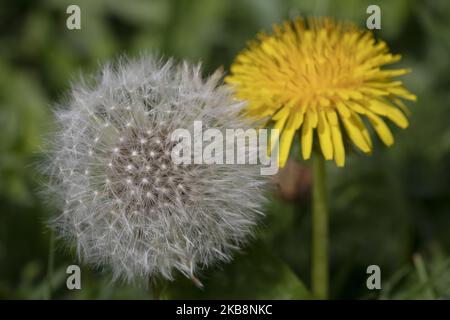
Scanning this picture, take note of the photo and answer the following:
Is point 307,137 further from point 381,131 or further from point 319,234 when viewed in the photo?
point 319,234

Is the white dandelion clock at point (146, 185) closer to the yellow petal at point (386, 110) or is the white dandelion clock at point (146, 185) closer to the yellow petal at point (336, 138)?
the yellow petal at point (336, 138)

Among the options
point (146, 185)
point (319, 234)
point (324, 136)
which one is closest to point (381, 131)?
point (324, 136)

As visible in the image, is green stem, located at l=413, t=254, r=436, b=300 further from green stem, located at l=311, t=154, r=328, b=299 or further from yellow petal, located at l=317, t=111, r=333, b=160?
yellow petal, located at l=317, t=111, r=333, b=160

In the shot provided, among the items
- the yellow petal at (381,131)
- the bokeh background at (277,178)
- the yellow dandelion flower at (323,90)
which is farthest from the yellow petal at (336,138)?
the bokeh background at (277,178)

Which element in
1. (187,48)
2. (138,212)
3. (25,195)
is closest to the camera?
(138,212)

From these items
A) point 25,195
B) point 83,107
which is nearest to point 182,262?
point 83,107
